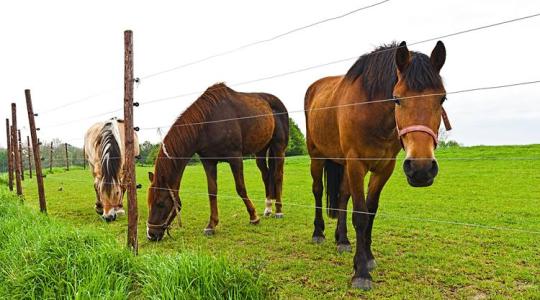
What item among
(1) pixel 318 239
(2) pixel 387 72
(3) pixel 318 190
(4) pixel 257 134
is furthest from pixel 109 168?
(2) pixel 387 72

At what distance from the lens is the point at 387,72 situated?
10.1ft

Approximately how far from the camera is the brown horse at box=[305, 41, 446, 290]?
2.43m

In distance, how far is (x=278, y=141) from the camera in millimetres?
7062

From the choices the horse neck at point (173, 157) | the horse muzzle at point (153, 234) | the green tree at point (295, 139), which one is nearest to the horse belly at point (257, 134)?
the horse neck at point (173, 157)

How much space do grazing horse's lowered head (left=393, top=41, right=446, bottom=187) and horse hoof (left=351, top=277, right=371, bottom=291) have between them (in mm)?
1109

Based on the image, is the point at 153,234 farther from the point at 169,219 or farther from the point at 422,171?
the point at 422,171

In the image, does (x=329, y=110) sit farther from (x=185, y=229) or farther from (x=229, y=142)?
(x=185, y=229)

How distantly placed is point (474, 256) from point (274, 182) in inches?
143

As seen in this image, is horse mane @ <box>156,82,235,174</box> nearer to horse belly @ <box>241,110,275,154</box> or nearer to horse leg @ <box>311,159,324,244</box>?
horse belly @ <box>241,110,275,154</box>

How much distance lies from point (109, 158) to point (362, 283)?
15.8 feet

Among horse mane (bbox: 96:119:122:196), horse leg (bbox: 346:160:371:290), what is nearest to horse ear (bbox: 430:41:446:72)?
horse leg (bbox: 346:160:371:290)

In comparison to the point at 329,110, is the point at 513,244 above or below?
below

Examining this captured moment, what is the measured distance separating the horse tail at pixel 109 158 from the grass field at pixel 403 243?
0.71m

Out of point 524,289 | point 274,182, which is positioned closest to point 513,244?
point 524,289
